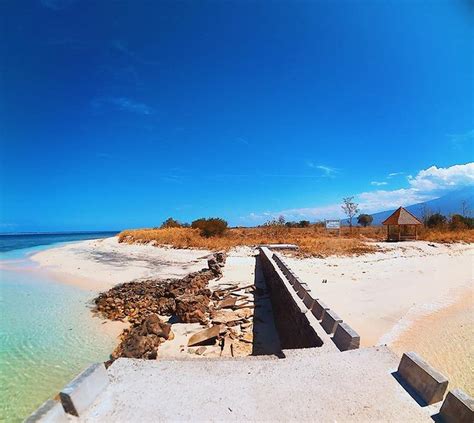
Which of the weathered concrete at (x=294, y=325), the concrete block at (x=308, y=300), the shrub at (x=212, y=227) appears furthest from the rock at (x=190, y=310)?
the shrub at (x=212, y=227)

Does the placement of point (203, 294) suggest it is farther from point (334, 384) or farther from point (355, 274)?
point (334, 384)

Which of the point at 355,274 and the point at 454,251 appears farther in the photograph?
the point at 454,251

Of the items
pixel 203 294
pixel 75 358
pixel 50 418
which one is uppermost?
pixel 50 418

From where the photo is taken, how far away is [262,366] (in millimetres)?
3160

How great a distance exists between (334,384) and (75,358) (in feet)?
19.5

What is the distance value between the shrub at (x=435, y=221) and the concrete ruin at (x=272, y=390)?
37.2 meters

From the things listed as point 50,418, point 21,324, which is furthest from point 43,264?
point 50,418

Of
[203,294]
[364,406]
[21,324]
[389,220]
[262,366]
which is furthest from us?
[389,220]

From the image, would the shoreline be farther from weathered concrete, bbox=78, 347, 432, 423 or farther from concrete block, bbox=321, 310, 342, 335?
weathered concrete, bbox=78, 347, 432, 423

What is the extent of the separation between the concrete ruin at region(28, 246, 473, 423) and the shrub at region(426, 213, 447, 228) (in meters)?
37.2

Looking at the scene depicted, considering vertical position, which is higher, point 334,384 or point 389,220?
point 389,220

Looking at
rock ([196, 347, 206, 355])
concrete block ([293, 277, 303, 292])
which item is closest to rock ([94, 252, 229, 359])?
rock ([196, 347, 206, 355])

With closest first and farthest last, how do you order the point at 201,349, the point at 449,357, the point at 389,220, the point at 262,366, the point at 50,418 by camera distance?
the point at 50,418
the point at 262,366
the point at 449,357
the point at 201,349
the point at 389,220

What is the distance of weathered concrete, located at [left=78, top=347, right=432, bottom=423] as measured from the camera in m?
2.38
